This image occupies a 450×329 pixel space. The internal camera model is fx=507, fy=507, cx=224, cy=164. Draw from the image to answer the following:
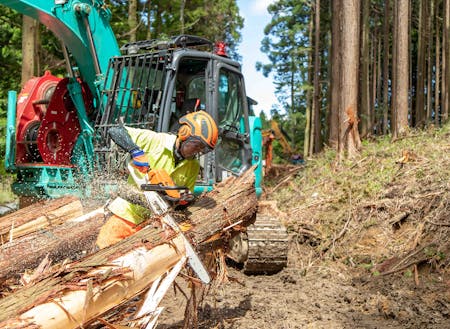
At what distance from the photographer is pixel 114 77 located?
21.3 feet

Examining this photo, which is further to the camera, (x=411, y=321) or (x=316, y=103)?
(x=316, y=103)

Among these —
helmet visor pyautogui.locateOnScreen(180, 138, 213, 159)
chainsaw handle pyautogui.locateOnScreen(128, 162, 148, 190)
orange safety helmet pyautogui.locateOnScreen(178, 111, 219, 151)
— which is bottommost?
chainsaw handle pyautogui.locateOnScreen(128, 162, 148, 190)

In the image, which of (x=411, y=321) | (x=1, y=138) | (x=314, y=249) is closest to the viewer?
(x=411, y=321)

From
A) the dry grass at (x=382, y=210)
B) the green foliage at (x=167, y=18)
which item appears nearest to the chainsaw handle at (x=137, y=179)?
the dry grass at (x=382, y=210)

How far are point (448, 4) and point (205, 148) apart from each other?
19620 mm

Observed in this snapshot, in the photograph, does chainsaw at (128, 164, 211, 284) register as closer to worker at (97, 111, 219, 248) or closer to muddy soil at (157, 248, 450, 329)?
worker at (97, 111, 219, 248)

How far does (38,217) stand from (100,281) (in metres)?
2.19

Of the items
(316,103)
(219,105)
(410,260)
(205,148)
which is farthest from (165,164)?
(316,103)

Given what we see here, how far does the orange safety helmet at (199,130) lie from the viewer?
4.11m

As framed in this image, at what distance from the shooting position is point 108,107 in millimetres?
6371

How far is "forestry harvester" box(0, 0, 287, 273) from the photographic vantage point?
6195 millimetres

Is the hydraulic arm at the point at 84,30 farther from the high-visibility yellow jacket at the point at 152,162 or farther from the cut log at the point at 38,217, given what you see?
the high-visibility yellow jacket at the point at 152,162

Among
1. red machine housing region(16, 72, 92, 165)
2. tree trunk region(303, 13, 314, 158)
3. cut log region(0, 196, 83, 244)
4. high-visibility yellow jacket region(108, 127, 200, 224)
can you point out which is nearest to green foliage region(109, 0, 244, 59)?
tree trunk region(303, 13, 314, 158)

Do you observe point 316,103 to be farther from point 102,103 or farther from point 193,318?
point 193,318
